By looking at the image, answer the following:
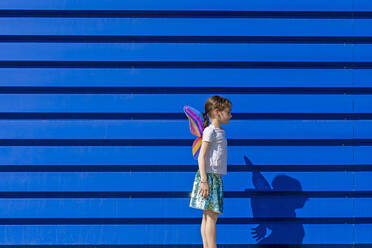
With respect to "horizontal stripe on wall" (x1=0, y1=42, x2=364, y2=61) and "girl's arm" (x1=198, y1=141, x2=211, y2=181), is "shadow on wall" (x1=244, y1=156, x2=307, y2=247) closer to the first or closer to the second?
"girl's arm" (x1=198, y1=141, x2=211, y2=181)

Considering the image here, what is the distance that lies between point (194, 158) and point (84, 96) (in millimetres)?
1064

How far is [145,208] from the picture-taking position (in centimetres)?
320

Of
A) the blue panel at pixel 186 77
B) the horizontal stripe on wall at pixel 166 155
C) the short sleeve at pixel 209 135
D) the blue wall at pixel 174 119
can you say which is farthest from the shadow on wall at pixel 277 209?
the blue panel at pixel 186 77

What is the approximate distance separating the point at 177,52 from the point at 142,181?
1.13 meters

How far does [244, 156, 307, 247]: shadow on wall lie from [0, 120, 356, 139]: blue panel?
0.30m

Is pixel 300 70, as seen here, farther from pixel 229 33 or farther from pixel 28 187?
pixel 28 187

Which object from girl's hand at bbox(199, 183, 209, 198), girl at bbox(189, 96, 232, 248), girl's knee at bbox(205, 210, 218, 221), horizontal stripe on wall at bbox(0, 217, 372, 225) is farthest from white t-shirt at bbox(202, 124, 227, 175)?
horizontal stripe on wall at bbox(0, 217, 372, 225)

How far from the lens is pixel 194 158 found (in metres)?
→ 3.17

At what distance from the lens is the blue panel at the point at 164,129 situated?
3170 mm

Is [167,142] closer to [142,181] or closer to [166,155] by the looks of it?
[166,155]

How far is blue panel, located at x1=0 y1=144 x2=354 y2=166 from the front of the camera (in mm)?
3168

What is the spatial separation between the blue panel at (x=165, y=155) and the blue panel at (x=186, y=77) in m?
0.54

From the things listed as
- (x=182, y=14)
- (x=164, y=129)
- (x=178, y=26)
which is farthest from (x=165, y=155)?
(x=182, y=14)

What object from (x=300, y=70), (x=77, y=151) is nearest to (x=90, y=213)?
(x=77, y=151)
